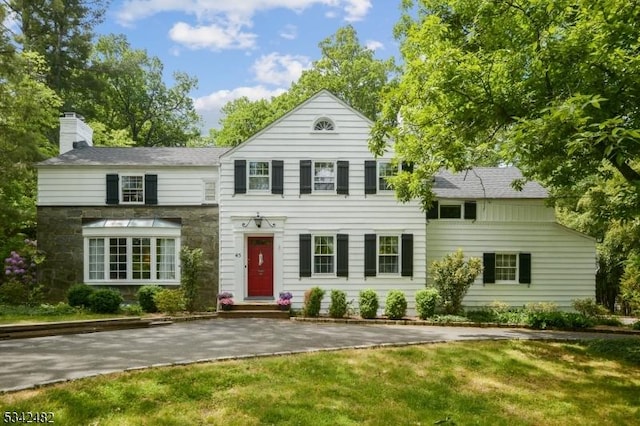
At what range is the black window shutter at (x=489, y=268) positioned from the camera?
16281mm

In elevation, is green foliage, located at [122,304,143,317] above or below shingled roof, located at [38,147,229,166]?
below

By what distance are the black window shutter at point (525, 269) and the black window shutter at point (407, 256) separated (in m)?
4.52

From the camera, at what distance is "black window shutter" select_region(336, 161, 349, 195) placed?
15.7m

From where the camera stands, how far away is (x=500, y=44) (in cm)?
993

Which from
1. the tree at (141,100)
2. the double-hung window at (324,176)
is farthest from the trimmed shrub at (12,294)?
the tree at (141,100)

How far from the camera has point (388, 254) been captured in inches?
621

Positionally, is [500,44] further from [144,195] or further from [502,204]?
[144,195]

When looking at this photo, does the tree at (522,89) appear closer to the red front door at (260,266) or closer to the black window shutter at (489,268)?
the black window shutter at (489,268)

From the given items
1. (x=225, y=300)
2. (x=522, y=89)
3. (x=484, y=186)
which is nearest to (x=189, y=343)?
(x=225, y=300)

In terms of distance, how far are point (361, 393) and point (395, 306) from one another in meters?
7.25

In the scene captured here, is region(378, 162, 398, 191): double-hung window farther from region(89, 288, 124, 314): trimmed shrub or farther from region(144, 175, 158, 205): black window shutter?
region(89, 288, 124, 314): trimmed shrub

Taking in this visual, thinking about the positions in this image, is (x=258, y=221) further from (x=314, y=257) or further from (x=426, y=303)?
(x=426, y=303)

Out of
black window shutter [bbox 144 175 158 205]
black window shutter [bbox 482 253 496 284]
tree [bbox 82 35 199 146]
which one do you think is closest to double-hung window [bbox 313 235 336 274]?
black window shutter [bbox 482 253 496 284]

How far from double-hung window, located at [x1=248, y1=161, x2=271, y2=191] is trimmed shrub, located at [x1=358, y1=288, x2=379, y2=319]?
5.33 m
